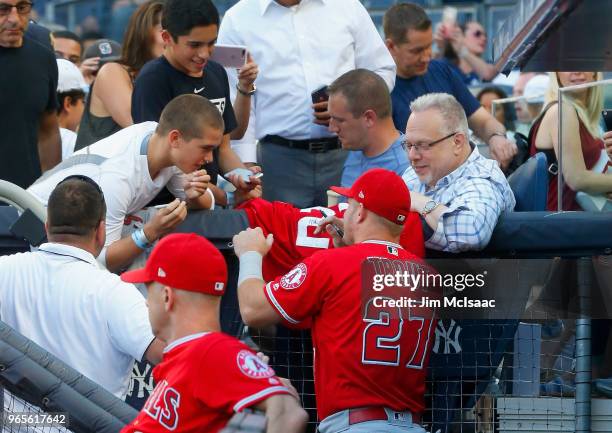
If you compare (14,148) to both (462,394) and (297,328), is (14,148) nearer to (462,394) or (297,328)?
(297,328)

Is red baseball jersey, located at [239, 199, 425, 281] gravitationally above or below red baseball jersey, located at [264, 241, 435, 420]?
above

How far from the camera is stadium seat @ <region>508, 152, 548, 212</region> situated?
18.3 ft

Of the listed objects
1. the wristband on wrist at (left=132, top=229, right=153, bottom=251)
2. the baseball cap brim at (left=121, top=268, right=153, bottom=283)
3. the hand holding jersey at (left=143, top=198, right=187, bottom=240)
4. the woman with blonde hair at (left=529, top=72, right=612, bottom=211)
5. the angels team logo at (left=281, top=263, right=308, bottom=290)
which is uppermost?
the woman with blonde hair at (left=529, top=72, right=612, bottom=211)

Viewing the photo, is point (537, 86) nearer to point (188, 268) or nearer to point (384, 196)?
point (384, 196)

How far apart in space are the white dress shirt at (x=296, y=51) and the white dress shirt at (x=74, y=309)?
8.34ft

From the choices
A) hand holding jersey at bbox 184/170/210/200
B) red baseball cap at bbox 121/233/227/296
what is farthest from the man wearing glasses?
red baseball cap at bbox 121/233/227/296

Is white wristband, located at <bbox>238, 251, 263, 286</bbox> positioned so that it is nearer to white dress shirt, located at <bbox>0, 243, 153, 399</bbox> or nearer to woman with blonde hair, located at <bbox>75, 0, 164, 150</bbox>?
white dress shirt, located at <bbox>0, 243, 153, 399</bbox>

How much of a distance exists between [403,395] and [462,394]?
44cm

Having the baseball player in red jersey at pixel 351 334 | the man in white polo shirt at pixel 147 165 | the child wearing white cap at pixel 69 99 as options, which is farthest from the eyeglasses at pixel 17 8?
the baseball player in red jersey at pixel 351 334

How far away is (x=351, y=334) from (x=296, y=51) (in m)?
2.83

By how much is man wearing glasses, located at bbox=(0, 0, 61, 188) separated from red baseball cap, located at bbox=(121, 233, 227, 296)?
304 centimetres

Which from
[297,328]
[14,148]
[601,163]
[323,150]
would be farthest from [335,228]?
[14,148]

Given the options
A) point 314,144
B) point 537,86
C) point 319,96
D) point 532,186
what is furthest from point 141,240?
point 537,86

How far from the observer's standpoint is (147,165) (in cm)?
559
